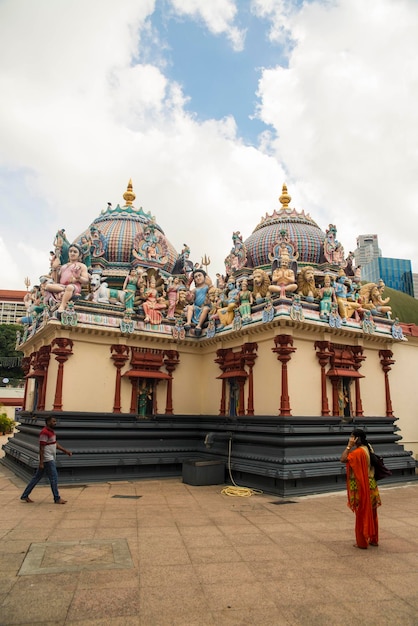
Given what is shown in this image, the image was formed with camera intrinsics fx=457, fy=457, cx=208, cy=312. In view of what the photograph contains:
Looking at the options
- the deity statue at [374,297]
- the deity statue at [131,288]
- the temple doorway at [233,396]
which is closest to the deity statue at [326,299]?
the deity statue at [374,297]

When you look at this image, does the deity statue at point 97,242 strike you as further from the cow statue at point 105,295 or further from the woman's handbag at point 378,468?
the woman's handbag at point 378,468

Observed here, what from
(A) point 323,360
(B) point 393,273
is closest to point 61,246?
(A) point 323,360

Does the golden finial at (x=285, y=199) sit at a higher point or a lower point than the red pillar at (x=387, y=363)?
higher

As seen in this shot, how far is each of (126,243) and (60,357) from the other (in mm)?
8955

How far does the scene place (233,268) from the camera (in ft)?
70.8

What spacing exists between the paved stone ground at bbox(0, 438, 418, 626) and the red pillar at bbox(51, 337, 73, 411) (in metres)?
4.69

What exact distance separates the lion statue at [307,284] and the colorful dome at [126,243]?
8.13 metres

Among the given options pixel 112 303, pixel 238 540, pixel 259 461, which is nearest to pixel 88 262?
pixel 112 303

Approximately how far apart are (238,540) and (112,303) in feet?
40.3

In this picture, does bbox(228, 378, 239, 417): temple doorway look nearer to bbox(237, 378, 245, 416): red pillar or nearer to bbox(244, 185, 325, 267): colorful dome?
bbox(237, 378, 245, 416): red pillar

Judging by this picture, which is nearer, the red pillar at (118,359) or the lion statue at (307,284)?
the lion statue at (307,284)

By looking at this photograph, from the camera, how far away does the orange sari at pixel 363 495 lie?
7863 mm

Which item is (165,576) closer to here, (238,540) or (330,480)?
(238,540)

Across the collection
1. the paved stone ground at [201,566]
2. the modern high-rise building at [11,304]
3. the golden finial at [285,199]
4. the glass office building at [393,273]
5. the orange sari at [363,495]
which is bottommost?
the paved stone ground at [201,566]
